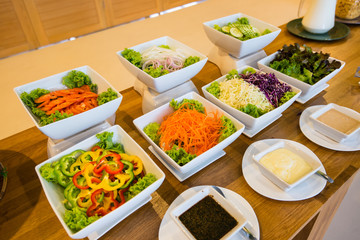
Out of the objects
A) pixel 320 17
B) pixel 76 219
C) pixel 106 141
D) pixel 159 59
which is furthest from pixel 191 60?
pixel 320 17

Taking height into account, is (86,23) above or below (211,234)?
below

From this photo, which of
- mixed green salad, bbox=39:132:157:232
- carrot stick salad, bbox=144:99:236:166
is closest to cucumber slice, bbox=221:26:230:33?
carrot stick salad, bbox=144:99:236:166

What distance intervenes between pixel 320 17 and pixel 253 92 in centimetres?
127

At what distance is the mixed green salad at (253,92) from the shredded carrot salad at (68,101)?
2.12ft

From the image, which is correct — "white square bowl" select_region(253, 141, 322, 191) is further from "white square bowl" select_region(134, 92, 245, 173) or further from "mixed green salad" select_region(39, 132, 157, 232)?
"mixed green salad" select_region(39, 132, 157, 232)

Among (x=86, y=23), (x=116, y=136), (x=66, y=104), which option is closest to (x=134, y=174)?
(x=116, y=136)

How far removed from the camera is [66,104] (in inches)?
49.8

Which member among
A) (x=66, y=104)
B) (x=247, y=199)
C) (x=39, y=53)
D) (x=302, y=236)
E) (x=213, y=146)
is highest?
(x=66, y=104)

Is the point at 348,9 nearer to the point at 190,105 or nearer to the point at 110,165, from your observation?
the point at 190,105

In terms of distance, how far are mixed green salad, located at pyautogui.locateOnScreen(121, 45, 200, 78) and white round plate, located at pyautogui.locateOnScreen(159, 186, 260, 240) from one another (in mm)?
671

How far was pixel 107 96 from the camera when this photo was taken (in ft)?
4.22

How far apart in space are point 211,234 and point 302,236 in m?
0.63

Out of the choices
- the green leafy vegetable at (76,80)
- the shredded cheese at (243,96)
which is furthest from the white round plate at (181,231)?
the green leafy vegetable at (76,80)

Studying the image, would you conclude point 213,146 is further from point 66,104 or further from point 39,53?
point 39,53
